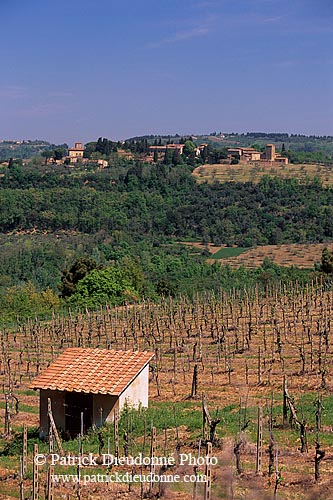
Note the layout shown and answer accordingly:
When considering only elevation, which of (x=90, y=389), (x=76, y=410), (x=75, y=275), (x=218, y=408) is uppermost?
(x=90, y=389)

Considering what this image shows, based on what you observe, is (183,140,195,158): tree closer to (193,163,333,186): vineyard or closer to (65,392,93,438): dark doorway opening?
(193,163,333,186): vineyard

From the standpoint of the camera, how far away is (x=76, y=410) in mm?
15852

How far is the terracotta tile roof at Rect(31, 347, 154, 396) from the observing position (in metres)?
15.4

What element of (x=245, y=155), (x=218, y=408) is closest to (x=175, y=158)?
(x=245, y=155)

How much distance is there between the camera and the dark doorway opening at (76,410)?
15.6 meters

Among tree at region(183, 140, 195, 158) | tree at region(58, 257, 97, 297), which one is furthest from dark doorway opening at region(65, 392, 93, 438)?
tree at region(183, 140, 195, 158)

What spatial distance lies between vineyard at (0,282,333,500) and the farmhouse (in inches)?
17.7

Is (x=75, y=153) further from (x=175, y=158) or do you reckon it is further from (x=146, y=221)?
(x=146, y=221)

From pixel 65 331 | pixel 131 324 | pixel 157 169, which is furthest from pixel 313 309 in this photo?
pixel 157 169

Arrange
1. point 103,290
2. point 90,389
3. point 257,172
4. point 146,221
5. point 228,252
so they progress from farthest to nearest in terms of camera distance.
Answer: point 257,172, point 146,221, point 228,252, point 103,290, point 90,389

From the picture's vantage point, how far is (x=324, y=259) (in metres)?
40.8

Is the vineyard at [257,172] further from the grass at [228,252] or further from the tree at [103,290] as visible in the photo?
the tree at [103,290]

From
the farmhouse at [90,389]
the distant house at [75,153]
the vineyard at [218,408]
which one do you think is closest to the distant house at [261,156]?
the distant house at [75,153]

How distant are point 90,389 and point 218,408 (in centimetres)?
299
